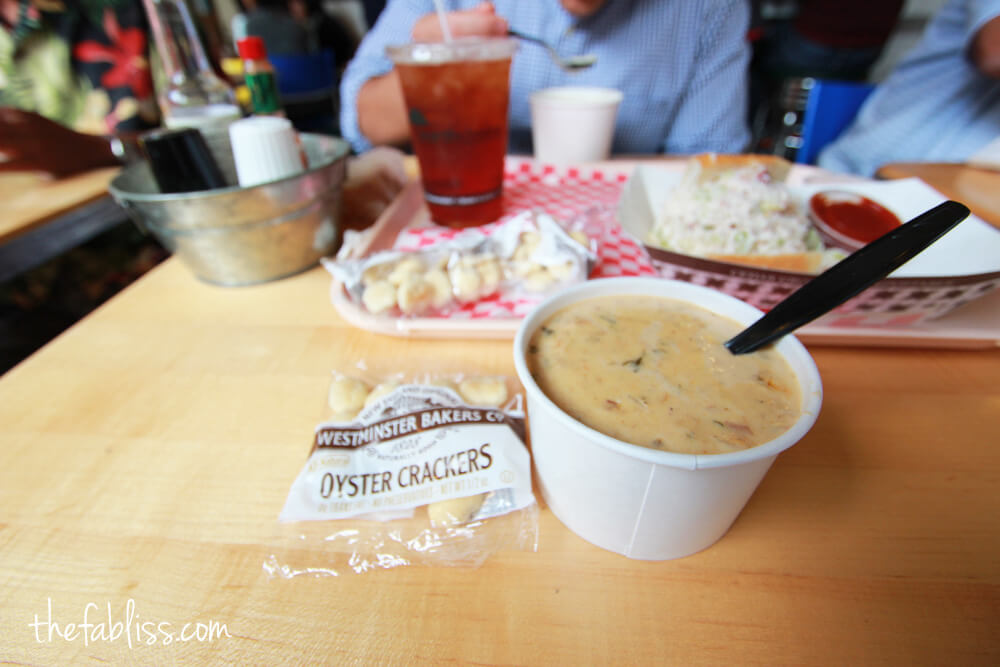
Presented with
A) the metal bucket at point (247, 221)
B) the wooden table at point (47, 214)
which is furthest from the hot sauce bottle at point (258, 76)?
the wooden table at point (47, 214)

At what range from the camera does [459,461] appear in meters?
0.58

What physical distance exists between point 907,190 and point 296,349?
55.9 inches

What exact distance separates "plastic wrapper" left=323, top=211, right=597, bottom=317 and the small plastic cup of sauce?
53 centimetres

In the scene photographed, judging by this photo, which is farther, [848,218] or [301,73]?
[301,73]

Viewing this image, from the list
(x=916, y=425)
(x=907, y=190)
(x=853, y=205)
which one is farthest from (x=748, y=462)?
(x=907, y=190)

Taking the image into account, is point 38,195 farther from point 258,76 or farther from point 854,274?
point 854,274

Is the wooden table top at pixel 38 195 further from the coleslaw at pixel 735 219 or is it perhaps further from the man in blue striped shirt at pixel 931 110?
the man in blue striped shirt at pixel 931 110

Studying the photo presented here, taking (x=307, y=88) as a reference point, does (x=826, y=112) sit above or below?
below

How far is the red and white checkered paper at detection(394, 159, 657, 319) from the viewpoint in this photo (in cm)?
92

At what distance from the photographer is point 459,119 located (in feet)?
3.36

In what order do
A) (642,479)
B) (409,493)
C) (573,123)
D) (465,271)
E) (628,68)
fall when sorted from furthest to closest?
(628,68) < (573,123) < (465,271) < (409,493) < (642,479)

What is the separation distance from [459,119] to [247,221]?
19.8 inches

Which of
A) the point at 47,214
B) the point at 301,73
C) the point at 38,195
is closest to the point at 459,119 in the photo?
the point at 47,214

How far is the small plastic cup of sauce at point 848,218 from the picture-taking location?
94cm
